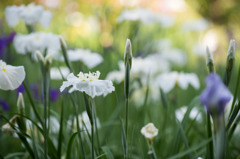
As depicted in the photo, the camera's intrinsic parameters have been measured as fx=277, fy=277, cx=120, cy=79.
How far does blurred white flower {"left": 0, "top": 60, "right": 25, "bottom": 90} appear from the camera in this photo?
0.84m

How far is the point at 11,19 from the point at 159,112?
125cm

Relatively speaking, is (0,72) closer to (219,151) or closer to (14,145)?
(219,151)

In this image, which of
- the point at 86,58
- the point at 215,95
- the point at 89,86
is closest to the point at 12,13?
the point at 86,58

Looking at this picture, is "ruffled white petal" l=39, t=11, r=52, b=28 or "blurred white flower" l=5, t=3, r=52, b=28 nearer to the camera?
"blurred white flower" l=5, t=3, r=52, b=28

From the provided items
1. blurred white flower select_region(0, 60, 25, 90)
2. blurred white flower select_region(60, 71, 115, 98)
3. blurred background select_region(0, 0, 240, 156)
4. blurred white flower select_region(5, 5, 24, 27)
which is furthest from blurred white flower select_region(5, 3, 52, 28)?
blurred background select_region(0, 0, 240, 156)

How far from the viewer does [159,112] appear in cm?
210

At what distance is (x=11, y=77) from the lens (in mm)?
861

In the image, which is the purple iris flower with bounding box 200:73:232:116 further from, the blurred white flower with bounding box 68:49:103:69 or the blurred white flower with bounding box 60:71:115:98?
the blurred white flower with bounding box 68:49:103:69

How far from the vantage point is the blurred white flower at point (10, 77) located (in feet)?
2.77

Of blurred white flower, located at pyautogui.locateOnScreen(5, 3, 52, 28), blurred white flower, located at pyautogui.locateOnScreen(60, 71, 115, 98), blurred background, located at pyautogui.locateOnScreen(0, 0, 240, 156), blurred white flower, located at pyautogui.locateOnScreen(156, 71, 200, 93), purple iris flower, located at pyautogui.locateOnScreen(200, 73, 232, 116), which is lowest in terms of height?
blurred background, located at pyautogui.locateOnScreen(0, 0, 240, 156)

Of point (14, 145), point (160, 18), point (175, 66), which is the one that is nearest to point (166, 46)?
point (175, 66)

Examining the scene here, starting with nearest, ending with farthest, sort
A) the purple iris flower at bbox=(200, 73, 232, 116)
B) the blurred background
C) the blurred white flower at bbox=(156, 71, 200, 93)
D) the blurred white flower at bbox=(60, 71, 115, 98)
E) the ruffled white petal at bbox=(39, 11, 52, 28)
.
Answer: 1. the purple iris flower at bbox=(200, 73, 232, 116)
2. the blurred white flower at bbox=(60, 71, 115, 98)
3. the ruffled white petal at bbox=(39, 11, 52, 28)
4. the blurred white flower at bbox=(156, 71, 200, 93)
5. the blurred background

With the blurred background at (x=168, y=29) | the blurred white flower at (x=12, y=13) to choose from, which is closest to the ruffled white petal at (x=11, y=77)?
the blurred white flower at (x=12, y=13)

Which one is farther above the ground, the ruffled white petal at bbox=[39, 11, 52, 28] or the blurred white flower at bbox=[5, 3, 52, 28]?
the blurred white flower at bbox=[5, 3, 52, 28]
